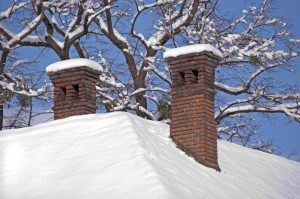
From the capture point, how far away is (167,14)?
17.7 meters

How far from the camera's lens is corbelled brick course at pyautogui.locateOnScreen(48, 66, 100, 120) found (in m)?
11.5

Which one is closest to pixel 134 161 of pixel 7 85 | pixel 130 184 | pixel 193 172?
pixel 130 184

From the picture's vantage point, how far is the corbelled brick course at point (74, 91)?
1151cm

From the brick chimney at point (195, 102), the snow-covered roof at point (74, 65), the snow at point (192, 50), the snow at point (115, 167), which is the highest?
the snow at point (192, 50)

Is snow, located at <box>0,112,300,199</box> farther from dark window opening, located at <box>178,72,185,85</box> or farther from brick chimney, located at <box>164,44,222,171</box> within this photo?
dark window opening, located at <box>178,72,185,85</box>

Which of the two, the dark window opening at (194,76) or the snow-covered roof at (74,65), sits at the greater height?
the snow-covered roof at (74,65)

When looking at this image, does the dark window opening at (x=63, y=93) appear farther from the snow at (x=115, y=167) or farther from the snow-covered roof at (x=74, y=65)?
the snow at (x=115, y=167)

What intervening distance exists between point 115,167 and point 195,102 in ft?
8.66

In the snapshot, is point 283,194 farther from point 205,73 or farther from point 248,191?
point 205,73

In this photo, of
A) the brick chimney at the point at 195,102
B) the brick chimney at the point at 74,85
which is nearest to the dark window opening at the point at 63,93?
the brick chimney at the point at 74,85

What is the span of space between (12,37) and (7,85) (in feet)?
6.80

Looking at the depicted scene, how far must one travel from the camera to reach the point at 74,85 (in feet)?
38.4

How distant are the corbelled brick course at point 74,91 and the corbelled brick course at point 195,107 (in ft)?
5.40

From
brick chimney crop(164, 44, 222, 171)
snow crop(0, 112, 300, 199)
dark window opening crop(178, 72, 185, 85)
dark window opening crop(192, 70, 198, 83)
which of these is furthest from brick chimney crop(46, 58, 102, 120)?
dark window opening crop(192, 70, 198, 83)
